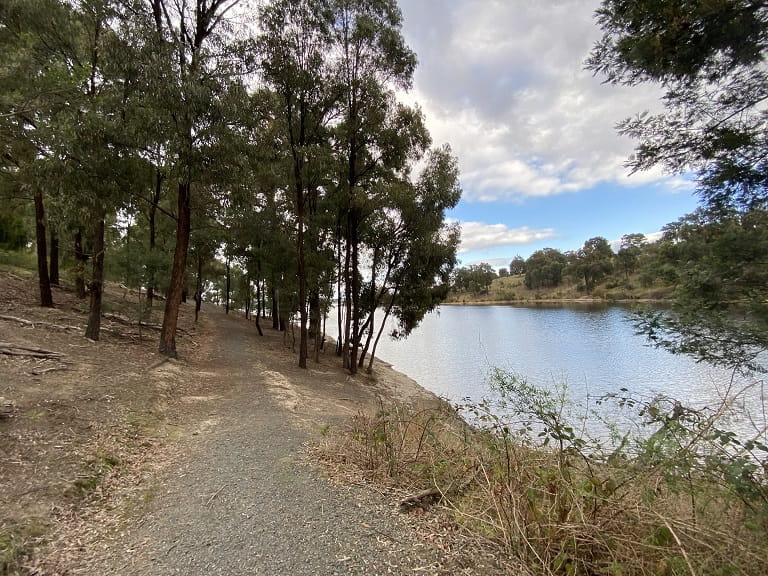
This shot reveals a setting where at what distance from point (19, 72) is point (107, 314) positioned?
8.29 metres

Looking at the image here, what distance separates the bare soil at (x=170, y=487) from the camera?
2576mm

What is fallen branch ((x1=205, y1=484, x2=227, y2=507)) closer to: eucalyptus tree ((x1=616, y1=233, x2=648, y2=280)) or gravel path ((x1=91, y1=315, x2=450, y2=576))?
gravel path ((x1=91, y1=315, x2=450, y2=576))

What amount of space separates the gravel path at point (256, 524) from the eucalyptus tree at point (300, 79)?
7744 millimetres

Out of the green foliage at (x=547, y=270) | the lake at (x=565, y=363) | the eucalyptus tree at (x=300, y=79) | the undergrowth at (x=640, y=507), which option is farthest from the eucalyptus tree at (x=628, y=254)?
the undergrowth at (x=640, y=507)

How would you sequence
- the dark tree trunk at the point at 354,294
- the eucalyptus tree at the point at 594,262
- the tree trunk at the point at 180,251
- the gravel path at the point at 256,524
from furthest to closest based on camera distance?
the eucalyptus tree at the point at 594,262, the dark tree trunk at the point at 354,294, the tree trunk at the point at 180,251, the gravel path at the point at 256,524

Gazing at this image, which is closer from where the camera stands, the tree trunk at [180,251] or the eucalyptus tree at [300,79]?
the tree trunk at [180,251]

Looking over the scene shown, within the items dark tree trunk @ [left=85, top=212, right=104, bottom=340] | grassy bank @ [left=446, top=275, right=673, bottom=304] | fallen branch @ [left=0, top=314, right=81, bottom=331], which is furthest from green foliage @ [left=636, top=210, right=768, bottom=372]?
grassy bank @ [left=446, top=275, right=673, bottom=304]

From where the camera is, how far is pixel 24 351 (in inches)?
254

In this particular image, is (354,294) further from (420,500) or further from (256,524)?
(256,524)

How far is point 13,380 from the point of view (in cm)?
525

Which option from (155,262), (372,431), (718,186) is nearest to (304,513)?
(372,431)

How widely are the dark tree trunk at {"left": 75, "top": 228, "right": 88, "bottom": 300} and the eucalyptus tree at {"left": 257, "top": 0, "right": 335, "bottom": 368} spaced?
6.51 meters

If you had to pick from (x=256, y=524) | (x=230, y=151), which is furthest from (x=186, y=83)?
(x=256, y=524)

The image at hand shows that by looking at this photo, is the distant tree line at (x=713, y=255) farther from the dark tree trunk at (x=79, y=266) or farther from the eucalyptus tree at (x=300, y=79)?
the dark tree trunk at (x=79, y=266)
